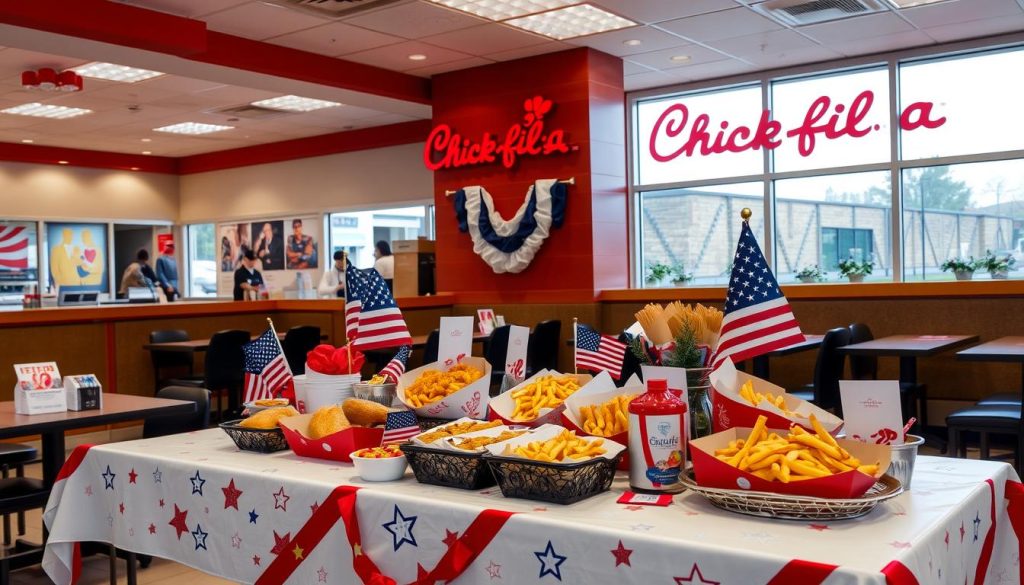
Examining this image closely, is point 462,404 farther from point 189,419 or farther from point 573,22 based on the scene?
point 573,22

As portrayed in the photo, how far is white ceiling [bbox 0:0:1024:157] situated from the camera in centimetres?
695

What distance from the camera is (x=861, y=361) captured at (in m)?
6.63

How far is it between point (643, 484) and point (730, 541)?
0.35m

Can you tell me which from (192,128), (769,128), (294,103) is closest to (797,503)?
(769,128)

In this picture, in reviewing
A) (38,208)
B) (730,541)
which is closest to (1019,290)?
(730,541)

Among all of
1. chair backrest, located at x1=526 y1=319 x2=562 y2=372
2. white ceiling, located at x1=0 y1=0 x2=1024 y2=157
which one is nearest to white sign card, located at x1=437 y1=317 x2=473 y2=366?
white ceiling, located at x1=0 y1=0 x2=1024 y2=157

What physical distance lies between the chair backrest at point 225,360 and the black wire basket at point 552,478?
5.83m

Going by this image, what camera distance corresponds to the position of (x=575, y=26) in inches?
299

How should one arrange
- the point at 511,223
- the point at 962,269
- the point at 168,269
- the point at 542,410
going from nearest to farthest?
the point at 542,410, the point at 962,269, the point at 511,223, the point at 168,269

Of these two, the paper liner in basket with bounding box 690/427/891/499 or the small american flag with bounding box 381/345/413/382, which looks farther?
the small american flag with bounding box 381/345/413/382

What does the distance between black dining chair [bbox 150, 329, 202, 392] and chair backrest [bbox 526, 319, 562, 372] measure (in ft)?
9.08

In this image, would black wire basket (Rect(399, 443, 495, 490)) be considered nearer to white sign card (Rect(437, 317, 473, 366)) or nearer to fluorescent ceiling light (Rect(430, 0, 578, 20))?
white sign card (Rect(437, 317, 473, 366))

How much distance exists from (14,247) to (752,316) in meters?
12.6

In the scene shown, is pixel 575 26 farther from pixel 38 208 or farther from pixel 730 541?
pixel 38 208
